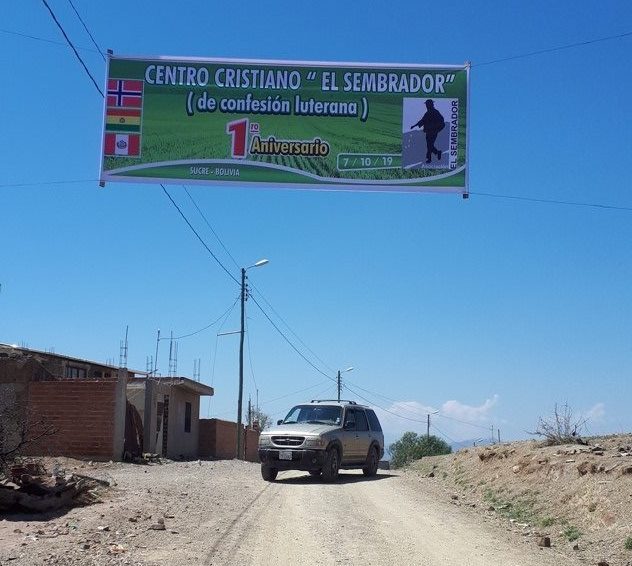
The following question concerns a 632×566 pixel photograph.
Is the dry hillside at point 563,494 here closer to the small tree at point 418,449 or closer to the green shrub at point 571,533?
the green shrub at point 571,533

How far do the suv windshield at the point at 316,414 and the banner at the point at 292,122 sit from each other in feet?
34.1

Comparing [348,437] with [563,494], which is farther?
[348,437]

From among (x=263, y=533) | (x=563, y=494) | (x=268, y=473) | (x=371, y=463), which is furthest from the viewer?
(x=371, y=463)

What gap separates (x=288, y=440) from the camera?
19.1 meters

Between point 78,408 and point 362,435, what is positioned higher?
point 78,408

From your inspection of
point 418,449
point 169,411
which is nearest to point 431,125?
point 169,411

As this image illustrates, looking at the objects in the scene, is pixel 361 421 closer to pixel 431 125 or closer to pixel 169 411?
pixel 431 125

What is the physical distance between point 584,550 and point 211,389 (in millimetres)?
29666

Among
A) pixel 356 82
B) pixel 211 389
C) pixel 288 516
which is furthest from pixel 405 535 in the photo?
pixel 211 389

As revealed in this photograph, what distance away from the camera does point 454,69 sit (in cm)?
1145

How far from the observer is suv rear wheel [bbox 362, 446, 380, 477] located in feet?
71.9

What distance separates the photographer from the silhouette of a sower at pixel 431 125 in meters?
11.4

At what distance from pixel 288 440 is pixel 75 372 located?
58.6 feet

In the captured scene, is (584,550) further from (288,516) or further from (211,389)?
(211,389)
